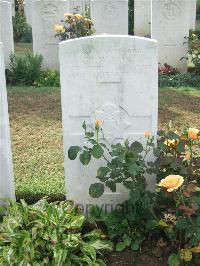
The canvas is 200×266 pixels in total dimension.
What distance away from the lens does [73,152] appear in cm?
366

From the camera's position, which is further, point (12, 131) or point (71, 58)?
point (12, 131)

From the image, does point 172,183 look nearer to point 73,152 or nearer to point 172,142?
point 172,142

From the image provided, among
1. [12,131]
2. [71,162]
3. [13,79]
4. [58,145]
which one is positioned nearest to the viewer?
[71,162]

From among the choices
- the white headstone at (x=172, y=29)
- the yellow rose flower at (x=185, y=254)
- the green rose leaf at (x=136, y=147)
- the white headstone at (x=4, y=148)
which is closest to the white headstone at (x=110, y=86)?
the green rose leaf at (x=136, y=147)

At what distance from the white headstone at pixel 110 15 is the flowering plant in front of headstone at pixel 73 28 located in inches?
18.8

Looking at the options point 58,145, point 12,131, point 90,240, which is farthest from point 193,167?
point 12,131

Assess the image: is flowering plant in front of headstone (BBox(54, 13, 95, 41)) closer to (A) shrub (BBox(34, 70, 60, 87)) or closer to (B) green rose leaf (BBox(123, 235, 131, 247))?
(A) shrub (BBox(34, 70, 60, 87))

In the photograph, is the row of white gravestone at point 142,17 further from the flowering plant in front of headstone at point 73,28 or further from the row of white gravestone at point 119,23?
the flowering plant in front of headstone at point 73,28

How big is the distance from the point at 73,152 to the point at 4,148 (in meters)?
0.60

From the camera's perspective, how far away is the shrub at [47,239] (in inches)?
128

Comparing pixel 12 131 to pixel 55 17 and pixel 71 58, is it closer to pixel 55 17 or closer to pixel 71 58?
pixel 71 58

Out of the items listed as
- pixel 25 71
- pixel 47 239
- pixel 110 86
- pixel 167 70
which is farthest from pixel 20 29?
pixel 47 239

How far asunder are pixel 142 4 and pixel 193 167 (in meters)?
11.6

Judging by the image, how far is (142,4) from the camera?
14406 mm
